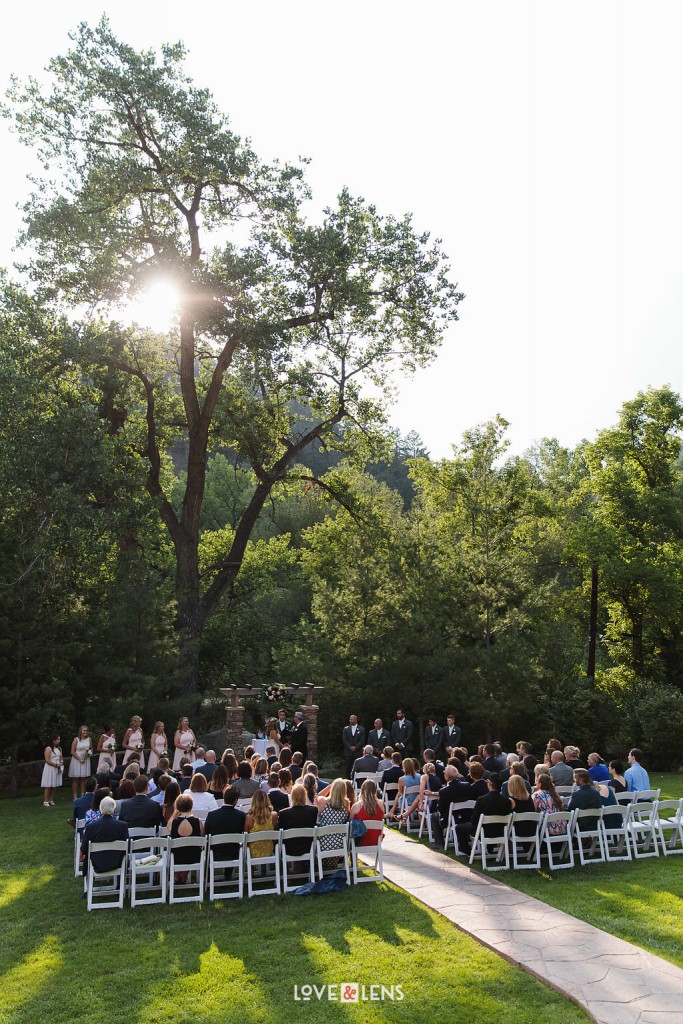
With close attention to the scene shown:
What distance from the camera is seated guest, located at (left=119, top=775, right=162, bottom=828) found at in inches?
380

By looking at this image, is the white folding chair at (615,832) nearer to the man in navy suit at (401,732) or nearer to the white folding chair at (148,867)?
the white folding chair at (148,867)

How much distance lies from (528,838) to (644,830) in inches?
80.0

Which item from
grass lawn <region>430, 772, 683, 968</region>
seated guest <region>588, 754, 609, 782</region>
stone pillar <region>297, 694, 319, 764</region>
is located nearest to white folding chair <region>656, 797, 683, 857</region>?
grass lawn <region>430, 772, 683, 968</region>

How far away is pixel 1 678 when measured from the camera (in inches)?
653

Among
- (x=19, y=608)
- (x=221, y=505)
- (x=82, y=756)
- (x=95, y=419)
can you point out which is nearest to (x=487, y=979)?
(x=82, y=756)

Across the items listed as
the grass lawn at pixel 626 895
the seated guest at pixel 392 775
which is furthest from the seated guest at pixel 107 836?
the seated guest at pixel 392 775

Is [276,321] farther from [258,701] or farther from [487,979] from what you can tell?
[487,979]

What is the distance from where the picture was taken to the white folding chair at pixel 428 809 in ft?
38.9

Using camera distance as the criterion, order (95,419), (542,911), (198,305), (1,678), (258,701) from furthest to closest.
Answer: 1. (258,701)
2. (198,305)
3. (95,419)
4. (1,678)
5. (542,911)

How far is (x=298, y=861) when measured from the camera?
386 inches

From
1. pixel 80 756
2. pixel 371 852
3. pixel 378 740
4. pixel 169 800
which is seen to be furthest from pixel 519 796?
pixel 80 756

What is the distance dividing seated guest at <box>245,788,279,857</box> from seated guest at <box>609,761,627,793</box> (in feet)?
17.1

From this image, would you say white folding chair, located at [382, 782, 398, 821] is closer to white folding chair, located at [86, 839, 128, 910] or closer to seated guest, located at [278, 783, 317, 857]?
seated guest, located at [278, 783, 317, 857]

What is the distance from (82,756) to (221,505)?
3402 centimetres
